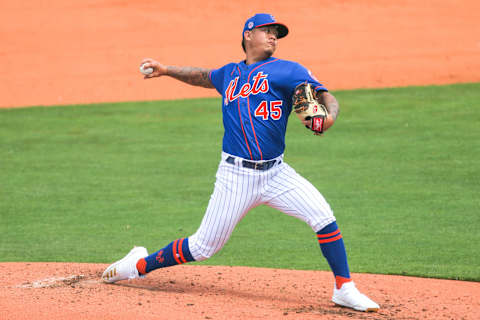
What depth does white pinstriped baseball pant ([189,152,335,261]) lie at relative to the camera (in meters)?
4.63

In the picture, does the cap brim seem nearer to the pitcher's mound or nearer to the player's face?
the player's face

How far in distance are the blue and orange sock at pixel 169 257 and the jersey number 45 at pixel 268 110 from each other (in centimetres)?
99

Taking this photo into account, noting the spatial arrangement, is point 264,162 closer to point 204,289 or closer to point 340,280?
point 340,280

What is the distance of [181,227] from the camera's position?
7.52 m

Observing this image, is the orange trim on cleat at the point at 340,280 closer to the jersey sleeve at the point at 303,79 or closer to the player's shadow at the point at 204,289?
the player's shadow at the point at 204,289

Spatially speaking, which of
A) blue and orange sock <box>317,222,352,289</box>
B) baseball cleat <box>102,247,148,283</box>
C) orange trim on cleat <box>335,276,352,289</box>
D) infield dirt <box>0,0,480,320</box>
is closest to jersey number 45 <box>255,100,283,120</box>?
blue and orange sock <box>317,222,352,289</box>

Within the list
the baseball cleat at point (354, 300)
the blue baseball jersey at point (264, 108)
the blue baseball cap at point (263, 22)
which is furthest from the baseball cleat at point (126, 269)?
the blue baseball cap at point (263, 22)

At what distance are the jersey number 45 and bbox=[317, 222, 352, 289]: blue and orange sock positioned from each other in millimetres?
798

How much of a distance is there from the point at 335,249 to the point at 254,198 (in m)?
0.63

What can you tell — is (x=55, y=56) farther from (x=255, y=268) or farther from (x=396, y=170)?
(x=255, y=268)

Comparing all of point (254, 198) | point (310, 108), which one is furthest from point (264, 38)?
point (254, 198)

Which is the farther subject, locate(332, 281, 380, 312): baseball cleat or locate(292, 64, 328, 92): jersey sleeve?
locate(332, 281, 380, 312): baseball cleat

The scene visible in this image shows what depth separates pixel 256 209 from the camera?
8.50 meters

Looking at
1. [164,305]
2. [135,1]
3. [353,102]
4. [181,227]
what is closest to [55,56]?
[135,1]
